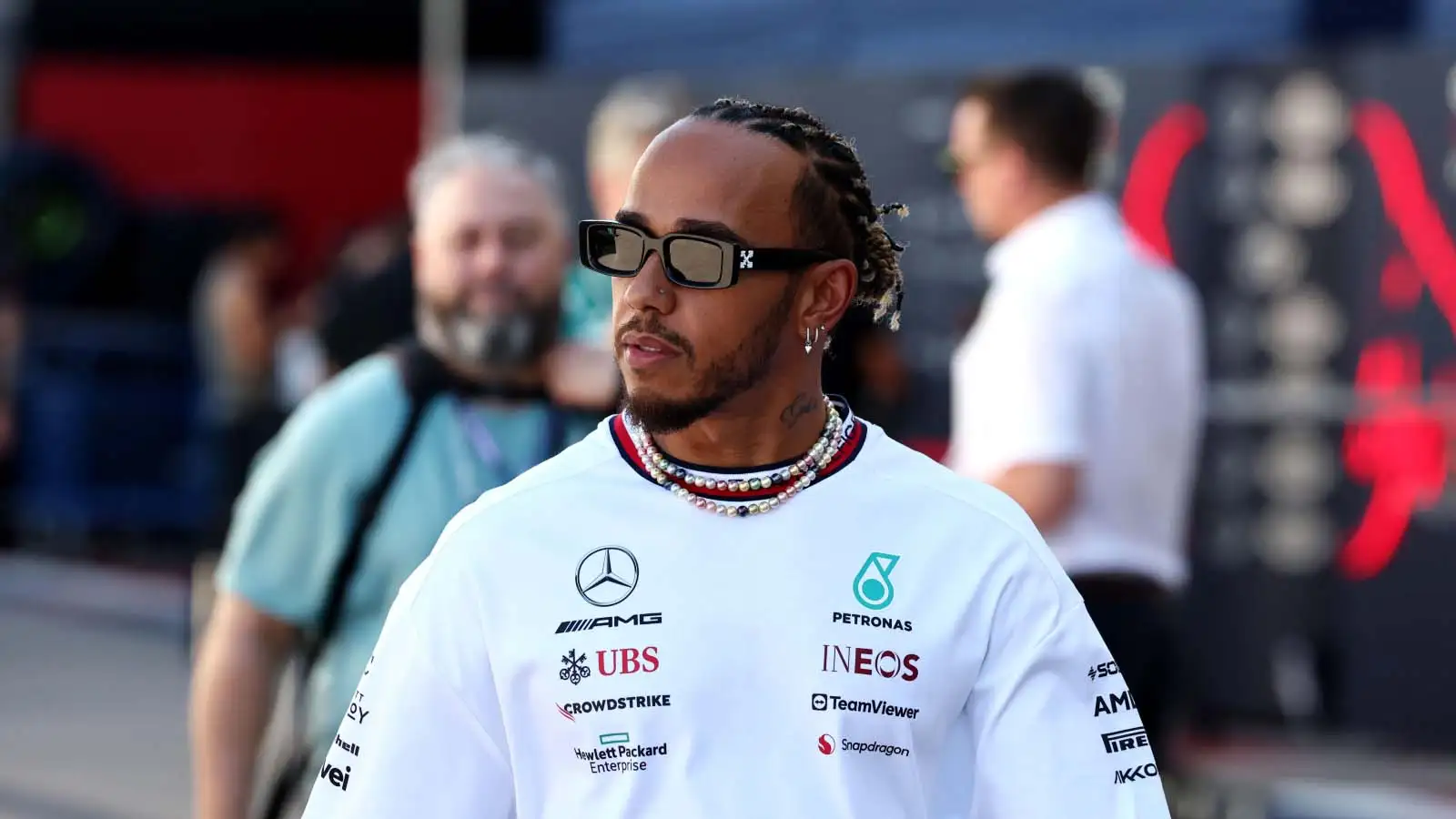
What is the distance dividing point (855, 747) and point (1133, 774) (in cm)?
28

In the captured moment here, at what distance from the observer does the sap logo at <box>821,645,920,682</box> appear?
2.22 metres

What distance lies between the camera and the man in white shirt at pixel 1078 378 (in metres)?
4.33

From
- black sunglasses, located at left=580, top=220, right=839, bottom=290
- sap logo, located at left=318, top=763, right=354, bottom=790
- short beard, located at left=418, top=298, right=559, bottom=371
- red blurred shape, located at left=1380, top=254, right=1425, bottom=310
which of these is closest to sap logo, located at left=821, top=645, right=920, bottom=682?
black sunglasses, located at left=580, top=220, right=839, bottom=290

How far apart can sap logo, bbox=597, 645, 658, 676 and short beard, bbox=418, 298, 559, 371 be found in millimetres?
1330

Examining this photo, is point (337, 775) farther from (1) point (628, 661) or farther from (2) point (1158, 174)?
(2) point (1158, 174)

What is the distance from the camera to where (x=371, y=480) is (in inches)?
134

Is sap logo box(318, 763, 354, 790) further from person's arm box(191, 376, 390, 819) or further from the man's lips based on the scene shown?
person's arm box(191, 376, 390, 819)

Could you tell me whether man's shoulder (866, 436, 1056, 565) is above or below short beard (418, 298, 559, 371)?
below

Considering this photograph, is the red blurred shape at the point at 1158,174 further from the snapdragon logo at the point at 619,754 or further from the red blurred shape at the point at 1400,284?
the snapdragon logo at the point at 619,754

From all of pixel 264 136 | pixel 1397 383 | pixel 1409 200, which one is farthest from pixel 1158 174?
pixel 264 136

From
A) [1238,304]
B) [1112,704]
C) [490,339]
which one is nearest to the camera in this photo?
[1112,704]

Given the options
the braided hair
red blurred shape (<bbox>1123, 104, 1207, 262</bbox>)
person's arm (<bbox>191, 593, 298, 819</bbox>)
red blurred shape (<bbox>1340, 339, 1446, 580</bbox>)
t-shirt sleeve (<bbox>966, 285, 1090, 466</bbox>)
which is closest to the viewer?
the braided hair

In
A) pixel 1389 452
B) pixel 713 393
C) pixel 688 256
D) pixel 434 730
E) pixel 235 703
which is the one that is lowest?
pixel 1389 452

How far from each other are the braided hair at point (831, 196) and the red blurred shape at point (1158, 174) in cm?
571
